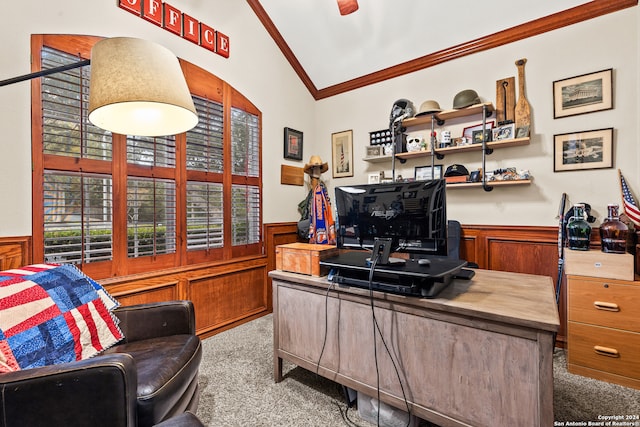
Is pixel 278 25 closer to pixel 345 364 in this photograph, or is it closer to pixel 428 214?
pixel 428 214

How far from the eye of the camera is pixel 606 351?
2006mm

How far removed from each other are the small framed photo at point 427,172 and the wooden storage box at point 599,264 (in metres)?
1.32

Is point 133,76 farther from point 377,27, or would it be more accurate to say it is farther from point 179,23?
point 377,27

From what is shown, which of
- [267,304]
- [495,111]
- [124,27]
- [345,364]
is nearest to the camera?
[345,364]

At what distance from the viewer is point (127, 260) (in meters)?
2.31

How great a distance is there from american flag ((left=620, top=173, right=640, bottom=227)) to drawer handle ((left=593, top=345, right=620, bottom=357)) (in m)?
0.93

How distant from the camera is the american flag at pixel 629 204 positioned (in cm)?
215

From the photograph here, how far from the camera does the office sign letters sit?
234 cm

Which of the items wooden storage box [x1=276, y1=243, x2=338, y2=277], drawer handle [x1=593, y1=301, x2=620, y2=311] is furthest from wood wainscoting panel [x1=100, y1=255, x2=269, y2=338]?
drawer handle [x1=593, y1=301, x2=620, y2=311]

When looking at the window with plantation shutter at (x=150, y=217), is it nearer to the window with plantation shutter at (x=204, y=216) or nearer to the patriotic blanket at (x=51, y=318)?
the window with plantation shutter at (x=204, y=216)

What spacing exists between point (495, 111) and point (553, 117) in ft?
1.49

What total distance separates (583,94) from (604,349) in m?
1.98

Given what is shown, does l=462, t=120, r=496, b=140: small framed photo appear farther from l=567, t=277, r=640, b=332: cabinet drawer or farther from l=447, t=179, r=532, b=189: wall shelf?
l=567, t=277, r=640, b=332: cabinet drawer

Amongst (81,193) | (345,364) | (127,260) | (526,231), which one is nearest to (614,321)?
(526,231)
